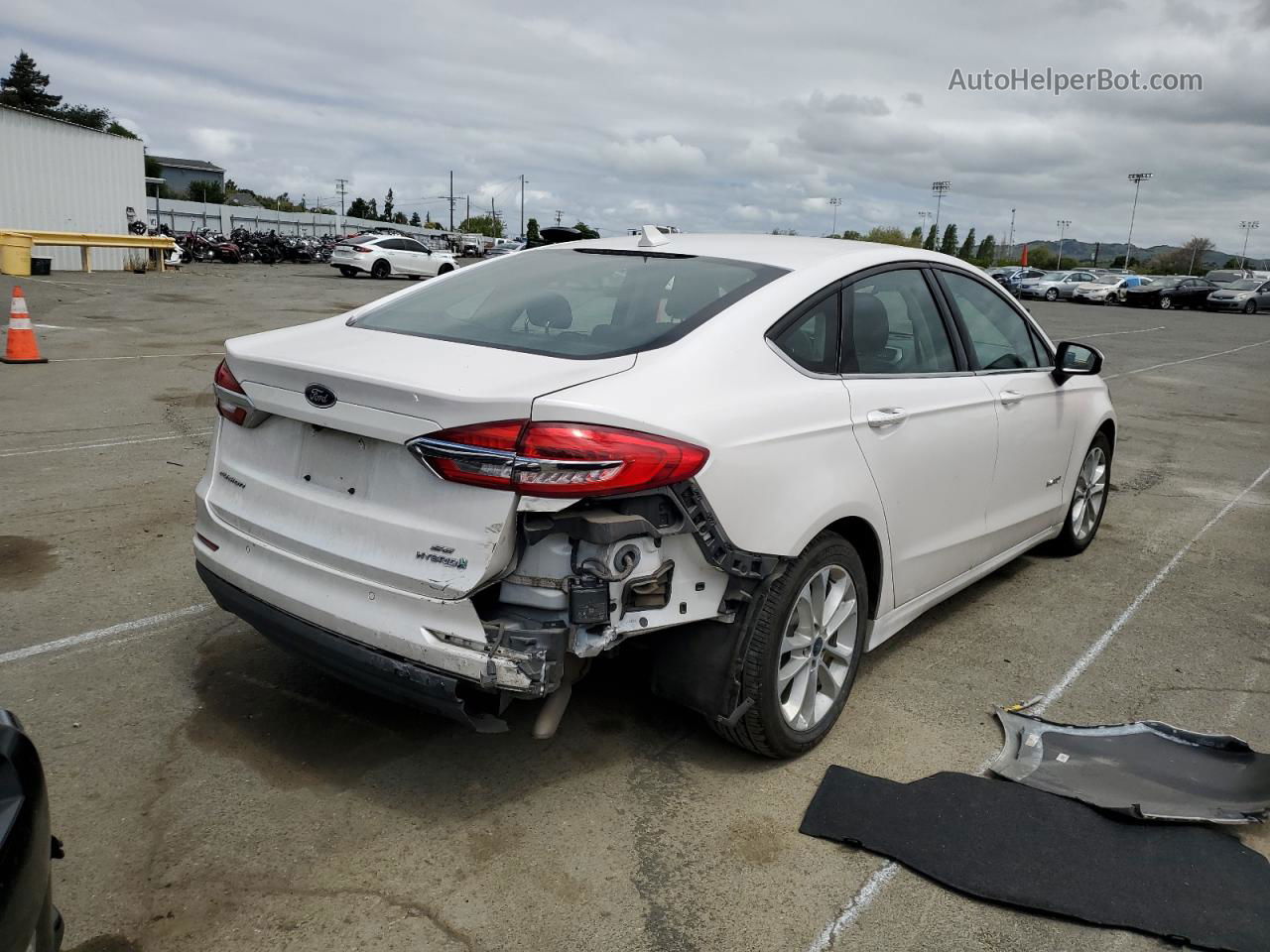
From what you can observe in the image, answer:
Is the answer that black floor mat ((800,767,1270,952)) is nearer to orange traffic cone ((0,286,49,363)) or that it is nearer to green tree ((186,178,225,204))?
orange traffic cone ((0,286,49,363))

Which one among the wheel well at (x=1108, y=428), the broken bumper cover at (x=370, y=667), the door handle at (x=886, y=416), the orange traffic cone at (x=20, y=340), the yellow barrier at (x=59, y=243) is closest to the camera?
the broken bumper cover at (x=370, y=667)

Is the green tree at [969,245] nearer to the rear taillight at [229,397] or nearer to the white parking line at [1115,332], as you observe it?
the white parking line at [1115,332]

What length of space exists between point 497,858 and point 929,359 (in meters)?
2.49

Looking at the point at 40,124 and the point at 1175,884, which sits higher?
the point at 40,124

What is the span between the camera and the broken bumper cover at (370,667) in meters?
2.70

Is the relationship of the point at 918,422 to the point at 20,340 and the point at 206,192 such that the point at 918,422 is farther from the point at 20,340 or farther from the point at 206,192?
the point at 206,192

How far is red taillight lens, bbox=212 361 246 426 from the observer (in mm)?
3238

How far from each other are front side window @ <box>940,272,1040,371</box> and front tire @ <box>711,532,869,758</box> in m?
1.46

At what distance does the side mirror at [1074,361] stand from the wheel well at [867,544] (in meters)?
1.95

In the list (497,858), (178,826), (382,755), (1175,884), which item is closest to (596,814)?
(497,858)

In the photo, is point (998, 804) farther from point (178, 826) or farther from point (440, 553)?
point (178, 826)

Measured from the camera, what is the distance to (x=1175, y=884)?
2.79 meters

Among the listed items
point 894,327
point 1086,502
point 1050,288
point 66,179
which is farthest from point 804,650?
point 1050,288

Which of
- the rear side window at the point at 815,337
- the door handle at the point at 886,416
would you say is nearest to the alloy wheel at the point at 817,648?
the door handle at the point at 886,416
